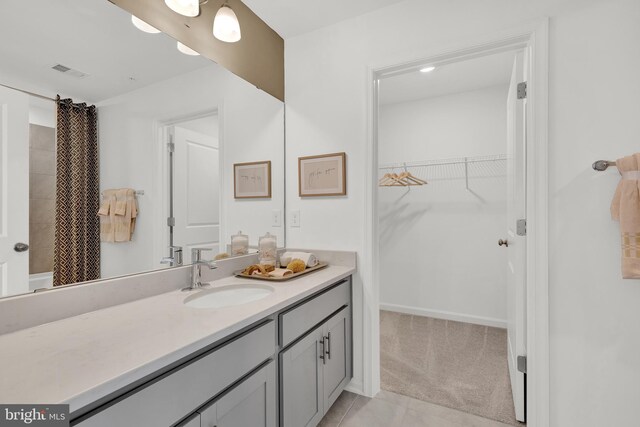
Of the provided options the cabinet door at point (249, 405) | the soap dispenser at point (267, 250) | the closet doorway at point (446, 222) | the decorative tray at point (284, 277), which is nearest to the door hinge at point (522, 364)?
the closet doorway at point (446, 222)

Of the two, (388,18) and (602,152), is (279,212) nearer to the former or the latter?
(388,18)

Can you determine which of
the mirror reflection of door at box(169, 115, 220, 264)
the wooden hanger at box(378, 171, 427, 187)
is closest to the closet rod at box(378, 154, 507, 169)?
the wooden hanger at box(378, 171, 427, 187)

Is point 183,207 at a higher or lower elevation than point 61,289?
higher

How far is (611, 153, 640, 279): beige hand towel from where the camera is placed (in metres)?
1.27

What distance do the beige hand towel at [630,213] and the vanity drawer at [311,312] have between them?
1317 mm

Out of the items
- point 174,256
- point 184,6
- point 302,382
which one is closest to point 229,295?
point 174,256

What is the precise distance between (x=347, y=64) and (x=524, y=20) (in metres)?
0.98

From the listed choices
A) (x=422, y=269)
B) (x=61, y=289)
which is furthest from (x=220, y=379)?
(x=422, y=269)

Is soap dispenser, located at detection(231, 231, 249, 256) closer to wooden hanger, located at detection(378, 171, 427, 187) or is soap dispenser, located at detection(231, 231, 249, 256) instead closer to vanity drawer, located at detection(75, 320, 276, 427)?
vanity drawer, located at detection(75, 320, 276, 427)

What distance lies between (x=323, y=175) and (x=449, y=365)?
1709mm

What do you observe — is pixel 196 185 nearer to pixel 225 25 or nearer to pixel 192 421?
pixel 225 25

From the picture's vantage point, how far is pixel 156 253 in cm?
146

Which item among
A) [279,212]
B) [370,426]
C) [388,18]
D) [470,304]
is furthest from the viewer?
[470,304]

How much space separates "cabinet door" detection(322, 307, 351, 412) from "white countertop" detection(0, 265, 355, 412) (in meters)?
0.51
